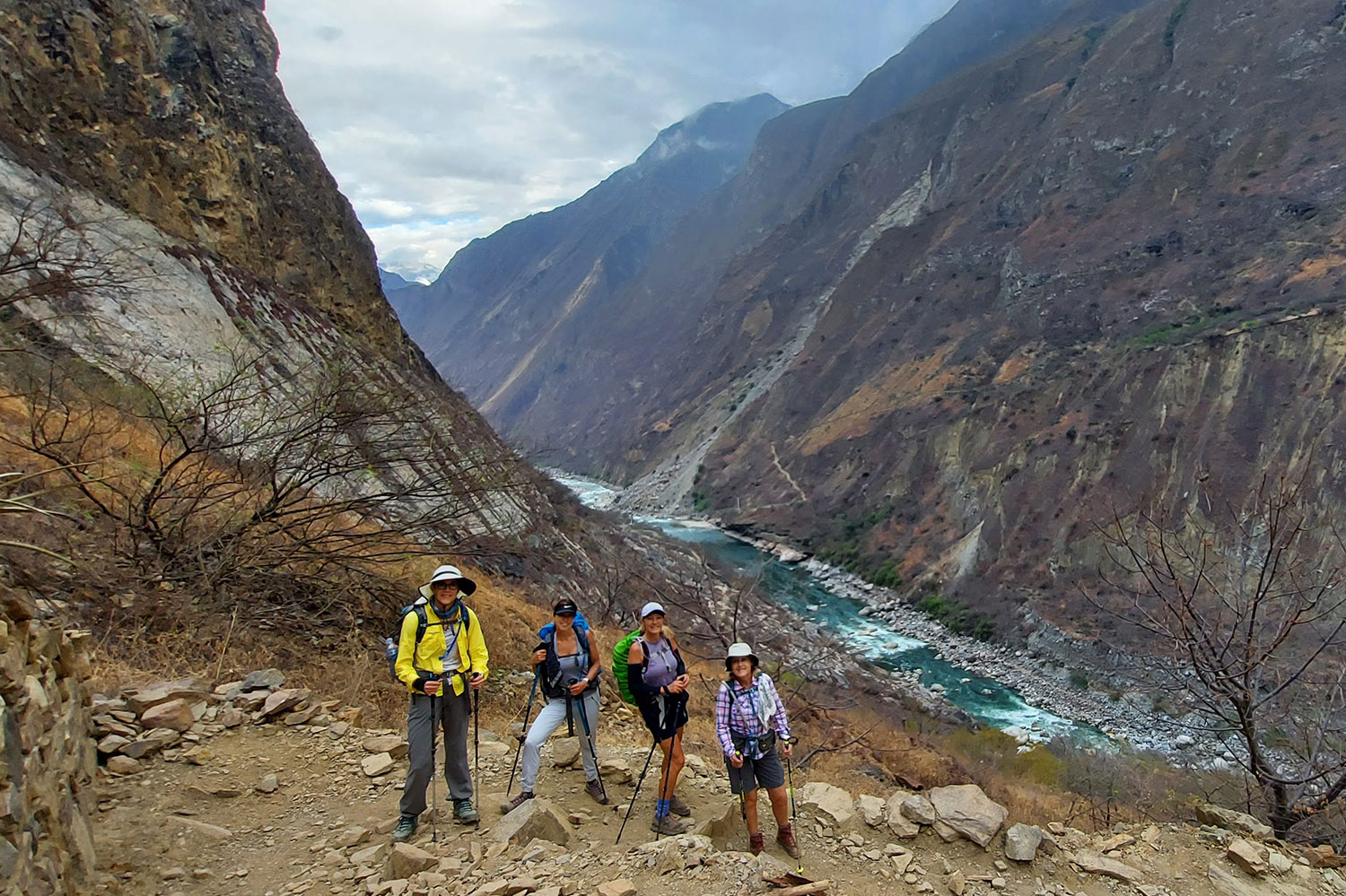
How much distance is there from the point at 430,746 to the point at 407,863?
0.63 metres

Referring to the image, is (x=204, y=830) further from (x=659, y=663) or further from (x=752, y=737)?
(x=752, y=737)

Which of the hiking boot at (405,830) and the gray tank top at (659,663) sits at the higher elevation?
the gray tank top at (659,663)

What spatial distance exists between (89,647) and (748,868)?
5.17m

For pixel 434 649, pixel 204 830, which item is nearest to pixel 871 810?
pixel 434 649

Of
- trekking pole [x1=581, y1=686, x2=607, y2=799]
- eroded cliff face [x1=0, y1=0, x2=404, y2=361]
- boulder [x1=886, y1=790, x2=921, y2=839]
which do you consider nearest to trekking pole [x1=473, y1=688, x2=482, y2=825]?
trekking pole [x1=581, y1=686, x2=607, y2=799]

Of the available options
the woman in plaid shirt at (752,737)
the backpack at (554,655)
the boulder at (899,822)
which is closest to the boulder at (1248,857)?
the boulder at (899,822)

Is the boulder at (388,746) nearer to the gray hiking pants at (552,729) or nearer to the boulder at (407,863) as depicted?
the gray hiking pants at (552,729)

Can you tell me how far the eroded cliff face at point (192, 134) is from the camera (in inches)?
569

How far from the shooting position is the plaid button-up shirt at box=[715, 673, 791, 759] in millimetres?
4379

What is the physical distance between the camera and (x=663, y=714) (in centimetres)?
→ 457

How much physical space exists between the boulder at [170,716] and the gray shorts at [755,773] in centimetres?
380

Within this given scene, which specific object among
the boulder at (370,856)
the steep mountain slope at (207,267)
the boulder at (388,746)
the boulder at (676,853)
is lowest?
Answer: the boulder at (388,746)

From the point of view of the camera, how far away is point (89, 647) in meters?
5.39

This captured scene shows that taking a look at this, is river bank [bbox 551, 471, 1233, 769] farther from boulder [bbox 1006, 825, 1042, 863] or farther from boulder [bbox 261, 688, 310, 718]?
boulder [bbox 261, 688, 310, 718]
